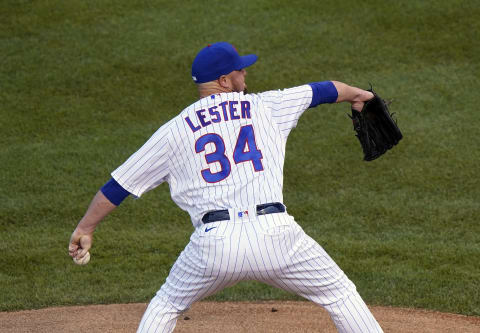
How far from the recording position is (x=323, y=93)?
4.23 meters

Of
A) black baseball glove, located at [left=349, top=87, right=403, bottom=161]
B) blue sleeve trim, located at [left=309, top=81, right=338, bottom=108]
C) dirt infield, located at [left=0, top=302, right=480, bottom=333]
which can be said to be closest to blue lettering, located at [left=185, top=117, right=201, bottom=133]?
blue sleeve trim, located at [left=309, top=81, right=338, bottom=108]

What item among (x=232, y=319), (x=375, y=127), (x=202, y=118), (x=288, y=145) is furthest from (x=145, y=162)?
(x=288, y=145)

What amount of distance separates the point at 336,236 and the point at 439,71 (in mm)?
4491

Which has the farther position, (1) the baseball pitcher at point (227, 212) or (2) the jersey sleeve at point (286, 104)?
(2) the jersey sleeve at point (286, 104)

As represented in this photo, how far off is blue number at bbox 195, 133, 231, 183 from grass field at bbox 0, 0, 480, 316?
2566 millimetres

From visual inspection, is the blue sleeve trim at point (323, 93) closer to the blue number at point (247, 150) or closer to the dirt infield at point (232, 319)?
the blue number at point (247, 150)

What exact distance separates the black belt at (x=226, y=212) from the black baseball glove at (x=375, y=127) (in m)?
0.98

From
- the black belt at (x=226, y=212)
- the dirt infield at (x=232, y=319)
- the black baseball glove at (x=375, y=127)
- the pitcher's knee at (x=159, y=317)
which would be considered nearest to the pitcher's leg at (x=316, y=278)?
the black belt at (x=226, y=212)

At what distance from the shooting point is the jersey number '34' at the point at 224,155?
391 centimetres

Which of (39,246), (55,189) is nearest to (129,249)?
(39,246)

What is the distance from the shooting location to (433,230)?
7570 mm

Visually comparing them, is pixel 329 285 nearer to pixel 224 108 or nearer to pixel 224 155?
pixel 224 155

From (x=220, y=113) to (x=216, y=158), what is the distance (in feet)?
0.79

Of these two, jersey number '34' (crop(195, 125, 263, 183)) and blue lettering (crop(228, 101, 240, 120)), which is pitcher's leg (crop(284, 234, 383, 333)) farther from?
blue lettering (crop(228, 101, 240, 120))
